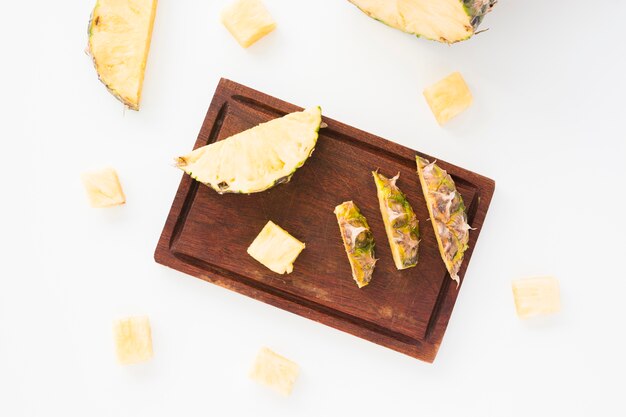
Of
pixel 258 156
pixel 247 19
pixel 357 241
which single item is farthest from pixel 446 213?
pixel 247 19

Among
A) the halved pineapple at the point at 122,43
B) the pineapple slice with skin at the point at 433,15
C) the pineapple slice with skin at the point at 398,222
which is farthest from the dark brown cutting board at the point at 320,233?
the pineapple slice with skin at the point at 433,15

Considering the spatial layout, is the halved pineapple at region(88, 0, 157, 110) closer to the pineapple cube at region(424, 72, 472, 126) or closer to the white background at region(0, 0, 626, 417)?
the white background at region(0, 0, 626, 417)

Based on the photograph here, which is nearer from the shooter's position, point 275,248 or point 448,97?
point 275,248

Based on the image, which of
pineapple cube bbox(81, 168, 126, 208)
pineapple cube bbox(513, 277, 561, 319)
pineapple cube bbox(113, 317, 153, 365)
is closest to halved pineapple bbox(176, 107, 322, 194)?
pineapple cube bbox(81, 168, 126, 208)

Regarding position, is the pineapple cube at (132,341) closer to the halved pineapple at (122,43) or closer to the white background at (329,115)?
the white background at (329,115)

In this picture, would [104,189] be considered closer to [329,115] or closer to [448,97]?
[329,115]

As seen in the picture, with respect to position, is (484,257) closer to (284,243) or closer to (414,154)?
(414,154)
